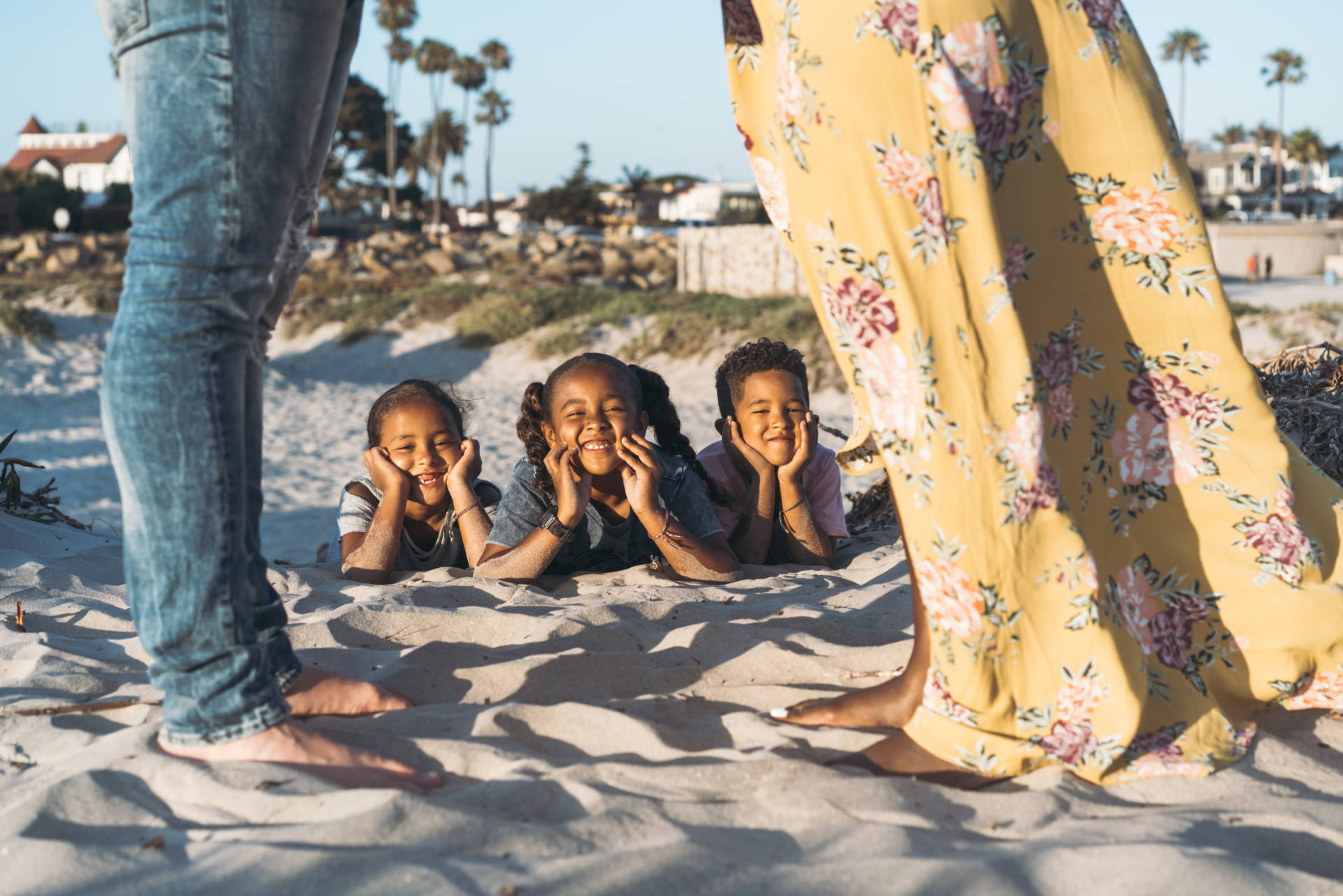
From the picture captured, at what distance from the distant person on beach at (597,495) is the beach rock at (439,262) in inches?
801

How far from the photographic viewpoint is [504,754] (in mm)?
1688

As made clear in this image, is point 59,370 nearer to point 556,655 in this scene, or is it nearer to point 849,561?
point 849,561

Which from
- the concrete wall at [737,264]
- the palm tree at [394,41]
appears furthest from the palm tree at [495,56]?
the concrete wall at [737,264]

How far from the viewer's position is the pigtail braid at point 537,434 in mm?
3604

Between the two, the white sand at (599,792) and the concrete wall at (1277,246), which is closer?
the white sand at (599,792)

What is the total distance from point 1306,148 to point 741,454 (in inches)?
2472

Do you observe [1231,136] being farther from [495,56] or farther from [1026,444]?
[1026,444]

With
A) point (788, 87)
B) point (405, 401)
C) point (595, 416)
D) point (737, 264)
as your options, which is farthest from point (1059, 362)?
point (737, 264)

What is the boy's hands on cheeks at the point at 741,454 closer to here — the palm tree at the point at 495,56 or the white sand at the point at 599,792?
the white sand at the point at 599,792

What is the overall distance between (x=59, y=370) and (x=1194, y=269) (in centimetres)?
1411

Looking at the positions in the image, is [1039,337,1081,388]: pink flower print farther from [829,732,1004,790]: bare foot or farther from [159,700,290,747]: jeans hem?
[159,700,290,747]: jeans hem

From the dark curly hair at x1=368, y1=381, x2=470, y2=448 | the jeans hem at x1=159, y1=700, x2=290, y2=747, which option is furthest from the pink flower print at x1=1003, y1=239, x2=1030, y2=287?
the dark curly hair at x1=368, y1=381, x2=470, y2=448

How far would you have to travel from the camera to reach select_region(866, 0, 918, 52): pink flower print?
61.6 inches

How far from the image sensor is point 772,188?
183cm
